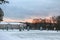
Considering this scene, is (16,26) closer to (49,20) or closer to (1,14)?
(49,20)

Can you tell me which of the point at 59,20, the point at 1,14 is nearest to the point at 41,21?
the point at 59,20

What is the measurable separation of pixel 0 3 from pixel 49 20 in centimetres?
11242

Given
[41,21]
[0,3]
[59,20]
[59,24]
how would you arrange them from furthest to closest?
[41,21] < [59,20] < [59,24] < [0,3]

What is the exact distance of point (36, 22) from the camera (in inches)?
5157

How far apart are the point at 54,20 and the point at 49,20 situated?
397cm

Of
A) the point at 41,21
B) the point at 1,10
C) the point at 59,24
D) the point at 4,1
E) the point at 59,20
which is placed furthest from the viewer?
the point at 41,21

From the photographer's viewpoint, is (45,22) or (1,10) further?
(45,22)

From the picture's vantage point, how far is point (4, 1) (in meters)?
11.0

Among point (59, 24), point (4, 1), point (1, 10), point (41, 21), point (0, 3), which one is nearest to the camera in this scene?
point (4, 1)

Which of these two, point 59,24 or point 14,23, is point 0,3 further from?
point 14,23

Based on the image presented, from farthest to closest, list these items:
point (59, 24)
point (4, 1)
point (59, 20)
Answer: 1. point (59, 20)
2. point (59, 24)
3. point (4, 1)

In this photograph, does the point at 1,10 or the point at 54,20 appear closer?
the point at 1,10

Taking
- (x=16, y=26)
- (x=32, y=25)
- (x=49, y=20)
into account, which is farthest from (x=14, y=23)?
(x=49, y=20)

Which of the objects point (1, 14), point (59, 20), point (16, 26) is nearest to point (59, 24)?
point (59, 20)
